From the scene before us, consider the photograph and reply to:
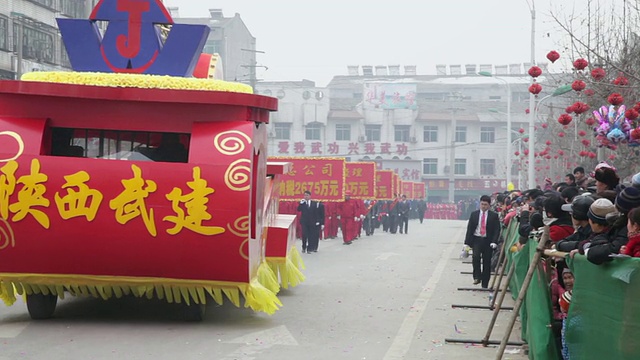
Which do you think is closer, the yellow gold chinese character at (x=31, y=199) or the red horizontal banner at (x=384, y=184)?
the yellow gold chinese character at (x=31, y=199)

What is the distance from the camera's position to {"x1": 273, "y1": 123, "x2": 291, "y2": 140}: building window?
83.4 metres

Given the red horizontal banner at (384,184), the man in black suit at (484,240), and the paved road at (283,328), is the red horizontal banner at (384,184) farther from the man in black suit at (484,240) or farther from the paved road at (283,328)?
the paved road at (283,328)

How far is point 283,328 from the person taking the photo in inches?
471

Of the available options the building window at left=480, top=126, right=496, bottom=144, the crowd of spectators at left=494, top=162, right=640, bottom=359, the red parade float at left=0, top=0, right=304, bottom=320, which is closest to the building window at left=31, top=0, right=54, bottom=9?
the red parade float at left=0, top=0, right=304, bottom=320

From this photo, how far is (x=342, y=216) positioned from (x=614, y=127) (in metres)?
20.5

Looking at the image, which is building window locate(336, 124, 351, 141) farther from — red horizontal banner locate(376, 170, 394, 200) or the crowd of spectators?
the crowd of spectators

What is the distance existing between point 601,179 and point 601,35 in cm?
1410

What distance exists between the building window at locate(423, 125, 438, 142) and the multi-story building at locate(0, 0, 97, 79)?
43.8 meters

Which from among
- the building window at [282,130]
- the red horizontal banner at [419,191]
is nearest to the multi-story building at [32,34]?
the red horizontal banner at [419,191]

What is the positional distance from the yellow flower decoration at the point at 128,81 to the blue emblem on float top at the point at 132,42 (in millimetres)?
1064

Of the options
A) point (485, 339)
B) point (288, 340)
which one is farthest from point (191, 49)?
point (485, 339)

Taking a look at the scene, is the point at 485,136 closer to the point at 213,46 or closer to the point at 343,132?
the point at 343,132

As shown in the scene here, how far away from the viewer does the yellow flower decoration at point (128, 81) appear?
11891mm

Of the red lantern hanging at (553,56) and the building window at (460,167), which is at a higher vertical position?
the red lantern hanging at (553,56)
